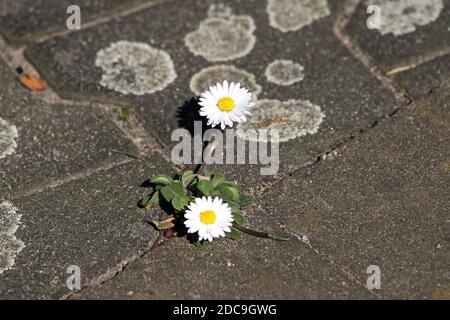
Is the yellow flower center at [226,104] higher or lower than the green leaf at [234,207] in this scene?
higher

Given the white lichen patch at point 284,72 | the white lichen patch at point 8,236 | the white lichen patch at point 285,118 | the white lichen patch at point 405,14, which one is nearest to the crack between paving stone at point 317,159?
the white lichen patch at point 285,118

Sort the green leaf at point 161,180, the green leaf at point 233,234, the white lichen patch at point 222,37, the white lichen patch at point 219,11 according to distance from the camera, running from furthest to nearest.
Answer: the white lichen patch at point 219,11
the white lichen patch at point 222,37
the green leaf at point 161,180
the green leaf at point 233,234

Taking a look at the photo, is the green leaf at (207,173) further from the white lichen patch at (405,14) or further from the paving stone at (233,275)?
the white lichen patch at (405,14)

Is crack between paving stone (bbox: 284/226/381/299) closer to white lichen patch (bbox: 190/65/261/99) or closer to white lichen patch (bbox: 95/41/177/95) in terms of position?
white lichen patch (bbox: 190/65/261/99)

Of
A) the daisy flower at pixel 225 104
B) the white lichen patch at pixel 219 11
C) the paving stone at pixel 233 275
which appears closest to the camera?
the paving stone at pixel 233 275

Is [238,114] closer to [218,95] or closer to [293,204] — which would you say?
[218,95]

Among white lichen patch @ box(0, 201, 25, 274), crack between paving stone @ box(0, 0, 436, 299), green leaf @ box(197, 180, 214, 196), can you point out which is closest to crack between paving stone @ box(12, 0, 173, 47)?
crack between paving stone @ box(0, 0, 436, 299)
